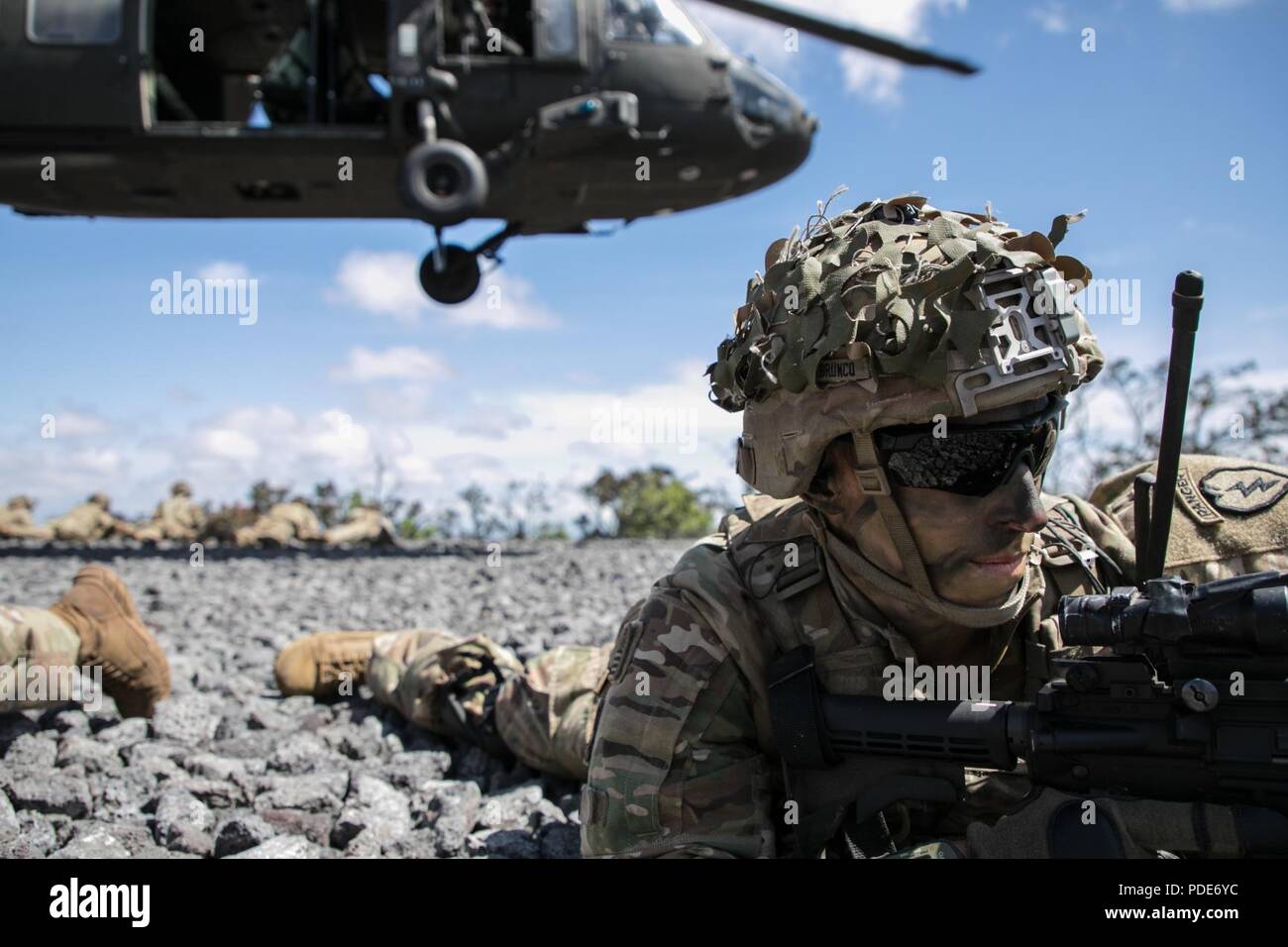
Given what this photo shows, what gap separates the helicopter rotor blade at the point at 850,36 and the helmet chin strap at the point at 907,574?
30.1 feet

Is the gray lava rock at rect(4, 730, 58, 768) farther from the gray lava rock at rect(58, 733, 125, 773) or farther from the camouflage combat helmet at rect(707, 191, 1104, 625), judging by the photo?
the camouflage combat helmet at rect(707, 191, 1104, 625)

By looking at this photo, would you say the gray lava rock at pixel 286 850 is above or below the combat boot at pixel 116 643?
below

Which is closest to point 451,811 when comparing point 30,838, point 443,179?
point 30,838

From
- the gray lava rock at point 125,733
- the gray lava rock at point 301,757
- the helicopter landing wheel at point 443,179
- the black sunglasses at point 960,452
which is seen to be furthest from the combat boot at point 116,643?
the helicopter landing wheel at point 443,179

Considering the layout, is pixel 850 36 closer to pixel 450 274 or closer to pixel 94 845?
pixel 450 274

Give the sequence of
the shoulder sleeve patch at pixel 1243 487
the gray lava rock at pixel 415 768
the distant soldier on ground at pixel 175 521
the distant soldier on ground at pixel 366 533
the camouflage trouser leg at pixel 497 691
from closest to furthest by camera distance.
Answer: the shoulder sleeve patch at pixel 1243 487 < the camouflage trouser leg at pixel 497 691 < the gray lava rock at pixel 415 768 < the distant soldier on ground at pixel 366 533 < the distant soldier on ground at pixel 175 521

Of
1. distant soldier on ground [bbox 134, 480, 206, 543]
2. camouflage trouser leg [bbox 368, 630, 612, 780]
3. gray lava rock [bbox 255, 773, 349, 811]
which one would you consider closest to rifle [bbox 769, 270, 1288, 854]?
camouflage trouser leg [bbox 368, 630, 612, 780]

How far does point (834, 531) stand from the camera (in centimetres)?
269

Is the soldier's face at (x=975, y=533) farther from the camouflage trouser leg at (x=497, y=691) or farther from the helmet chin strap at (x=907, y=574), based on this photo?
the camouflage trouser leg at (x=497, y=691)

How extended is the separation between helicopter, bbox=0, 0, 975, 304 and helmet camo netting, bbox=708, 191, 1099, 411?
23.8 ft

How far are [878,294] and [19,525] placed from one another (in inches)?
557

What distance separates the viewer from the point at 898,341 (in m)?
2.30

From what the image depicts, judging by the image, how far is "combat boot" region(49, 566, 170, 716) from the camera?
14.7ft

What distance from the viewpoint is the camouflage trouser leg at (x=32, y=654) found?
4.19 meters
